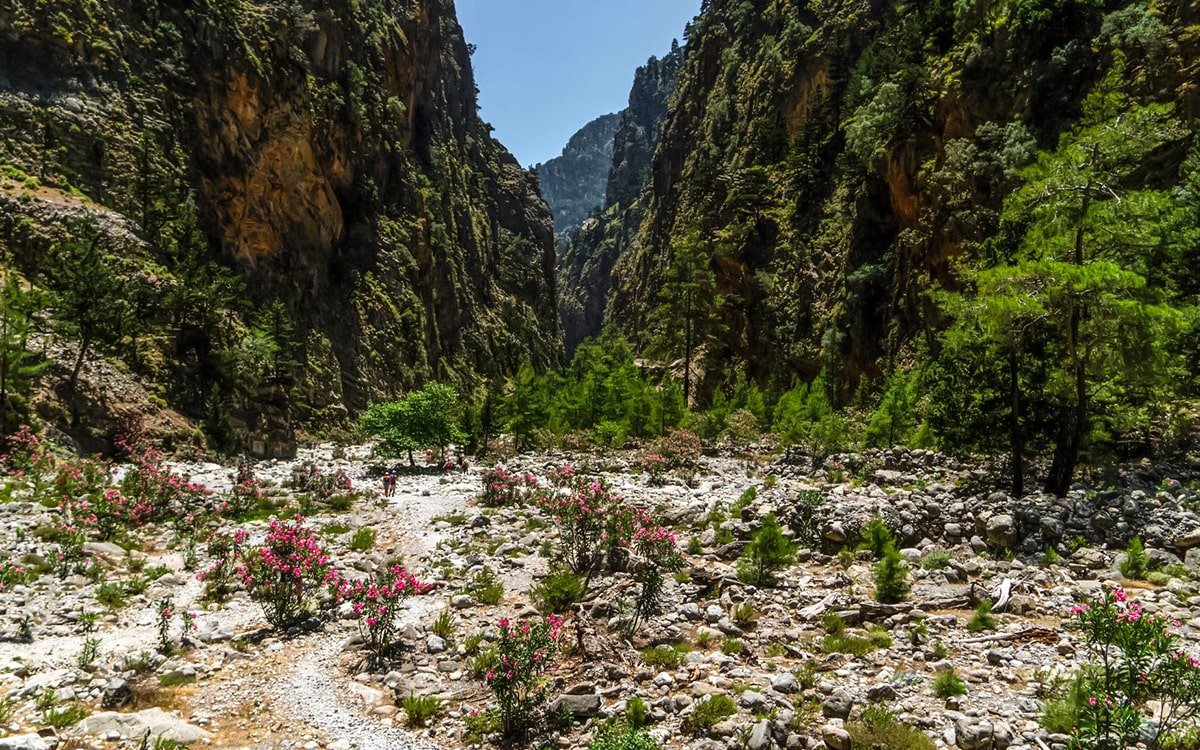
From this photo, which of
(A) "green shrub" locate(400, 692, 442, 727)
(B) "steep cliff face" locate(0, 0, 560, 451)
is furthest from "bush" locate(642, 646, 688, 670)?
(B) "steep cliff face" locate(0, 0, 560, 451)

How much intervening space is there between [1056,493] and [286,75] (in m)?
58.0

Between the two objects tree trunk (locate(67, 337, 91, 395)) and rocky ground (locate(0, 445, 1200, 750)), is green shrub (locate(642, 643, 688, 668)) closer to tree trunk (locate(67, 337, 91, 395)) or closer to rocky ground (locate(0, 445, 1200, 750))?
rocky ground (locate(0, 445, 1200, 750))

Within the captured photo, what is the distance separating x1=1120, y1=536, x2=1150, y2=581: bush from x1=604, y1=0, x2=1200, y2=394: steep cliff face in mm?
21317

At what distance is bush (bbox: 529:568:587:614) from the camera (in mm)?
11656

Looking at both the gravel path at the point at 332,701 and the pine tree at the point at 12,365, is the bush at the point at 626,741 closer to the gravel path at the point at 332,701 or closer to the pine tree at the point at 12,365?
the gravel path at the point at 332,701

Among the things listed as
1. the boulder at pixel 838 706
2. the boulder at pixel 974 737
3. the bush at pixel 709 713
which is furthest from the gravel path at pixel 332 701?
the boulder at pixel 974 737

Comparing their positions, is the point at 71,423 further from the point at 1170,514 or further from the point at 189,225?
the point at 1170,514

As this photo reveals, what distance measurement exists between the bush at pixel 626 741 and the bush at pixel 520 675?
44.5 inches

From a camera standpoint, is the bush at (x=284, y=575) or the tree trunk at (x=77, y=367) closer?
the bush at (x=284, y=575)

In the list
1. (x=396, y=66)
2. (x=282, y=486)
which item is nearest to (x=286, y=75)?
(x=396, y=66)

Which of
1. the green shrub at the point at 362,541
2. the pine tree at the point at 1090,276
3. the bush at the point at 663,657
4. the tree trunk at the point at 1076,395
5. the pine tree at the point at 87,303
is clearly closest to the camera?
the bush at the point at 663,657

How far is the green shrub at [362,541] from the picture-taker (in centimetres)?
1592

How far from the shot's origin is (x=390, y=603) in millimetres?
9898

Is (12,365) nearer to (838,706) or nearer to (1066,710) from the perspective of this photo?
(838,706)
